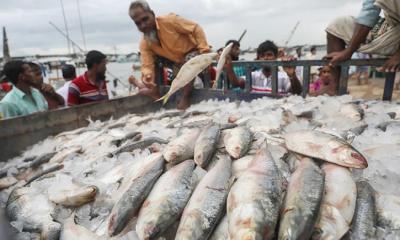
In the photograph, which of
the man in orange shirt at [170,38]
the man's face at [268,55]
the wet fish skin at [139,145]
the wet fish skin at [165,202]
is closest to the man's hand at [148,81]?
the man in orange shirt at [170,38]

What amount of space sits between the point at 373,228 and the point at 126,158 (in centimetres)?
212

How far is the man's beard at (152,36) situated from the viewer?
562 cm

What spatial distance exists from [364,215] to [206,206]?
871mm

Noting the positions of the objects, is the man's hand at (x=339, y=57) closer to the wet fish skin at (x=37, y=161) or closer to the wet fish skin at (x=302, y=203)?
the wet fish skin at (x=302, y=203)

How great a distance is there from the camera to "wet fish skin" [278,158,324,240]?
4.87ft

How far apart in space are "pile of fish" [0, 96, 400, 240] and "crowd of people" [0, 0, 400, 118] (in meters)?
1.20

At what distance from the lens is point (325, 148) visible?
205cm

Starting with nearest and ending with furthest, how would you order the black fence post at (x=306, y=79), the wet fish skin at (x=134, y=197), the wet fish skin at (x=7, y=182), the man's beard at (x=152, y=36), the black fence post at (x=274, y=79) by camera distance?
1. the wet fish skin at (x=134, y=197)
2. the wet fish skin at (x=7, y=182)
3. the black fence post at (x=306, y=79)
4. the black fence post at (x=274, y=79)
5. the man's beard at (x=152, y=36)

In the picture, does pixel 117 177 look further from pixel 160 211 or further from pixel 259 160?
pixel 259 160

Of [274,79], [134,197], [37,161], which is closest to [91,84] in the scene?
[37,161]

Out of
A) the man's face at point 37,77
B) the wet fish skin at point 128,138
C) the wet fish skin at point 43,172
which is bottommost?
the wet fish skin at point 43,172

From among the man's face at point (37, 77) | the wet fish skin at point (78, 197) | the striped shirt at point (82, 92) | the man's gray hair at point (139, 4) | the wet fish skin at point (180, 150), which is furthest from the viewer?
the striped shirt at point (82, 92)

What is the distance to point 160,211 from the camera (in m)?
1.80

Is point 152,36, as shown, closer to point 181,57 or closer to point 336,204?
point 181,57
